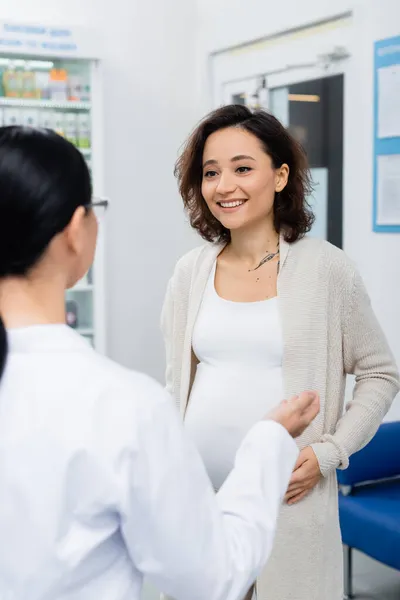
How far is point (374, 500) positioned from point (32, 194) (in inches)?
98.7

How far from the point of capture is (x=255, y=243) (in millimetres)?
2033

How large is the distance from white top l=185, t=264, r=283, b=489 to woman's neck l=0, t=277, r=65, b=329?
91 centimetres

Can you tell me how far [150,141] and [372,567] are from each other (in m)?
3.04

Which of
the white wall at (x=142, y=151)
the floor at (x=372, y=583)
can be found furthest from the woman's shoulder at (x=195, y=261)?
the white wall at (x=142, y=151)

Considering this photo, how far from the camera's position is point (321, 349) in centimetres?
188

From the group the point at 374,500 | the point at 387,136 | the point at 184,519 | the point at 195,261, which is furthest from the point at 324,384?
the point at 387,136

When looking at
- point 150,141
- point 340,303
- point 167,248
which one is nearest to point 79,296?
point 167,248

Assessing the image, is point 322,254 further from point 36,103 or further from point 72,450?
point 36,103

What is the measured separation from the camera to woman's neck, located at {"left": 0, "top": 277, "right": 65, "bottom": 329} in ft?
3.36

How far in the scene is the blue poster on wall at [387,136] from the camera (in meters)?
3.80

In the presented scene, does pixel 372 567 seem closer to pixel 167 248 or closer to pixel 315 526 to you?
pixel 315 526

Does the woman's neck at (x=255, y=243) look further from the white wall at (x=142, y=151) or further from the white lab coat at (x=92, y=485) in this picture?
the white wall at (x=142, y=151)

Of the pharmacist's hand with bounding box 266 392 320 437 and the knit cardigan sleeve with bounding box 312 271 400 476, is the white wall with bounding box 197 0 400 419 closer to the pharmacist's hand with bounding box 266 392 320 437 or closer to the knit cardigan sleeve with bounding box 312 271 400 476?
the knit cardigan sleeve with bounding box 312 271 400 476

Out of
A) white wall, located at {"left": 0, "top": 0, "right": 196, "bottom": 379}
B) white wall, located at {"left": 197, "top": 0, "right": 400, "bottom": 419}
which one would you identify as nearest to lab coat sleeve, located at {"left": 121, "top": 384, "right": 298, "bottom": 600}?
white wall, located at {"left": 197, "top": 0, "right": 400, "bottom": 419}
